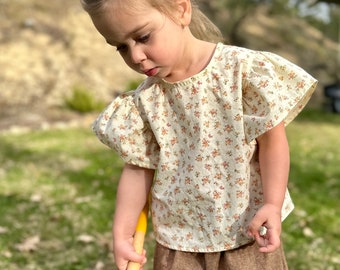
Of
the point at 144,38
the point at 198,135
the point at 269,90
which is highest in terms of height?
the point at 144,38

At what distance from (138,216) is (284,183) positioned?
0.59 meters

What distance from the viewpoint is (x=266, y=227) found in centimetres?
209

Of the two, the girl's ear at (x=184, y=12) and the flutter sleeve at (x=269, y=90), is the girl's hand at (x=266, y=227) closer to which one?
the flutter sleeve at (x=269, y=90)

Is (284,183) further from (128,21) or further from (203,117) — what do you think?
(128,21)

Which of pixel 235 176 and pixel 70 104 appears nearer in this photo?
pixel 235 176

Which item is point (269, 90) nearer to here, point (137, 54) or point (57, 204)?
point (137, 54)

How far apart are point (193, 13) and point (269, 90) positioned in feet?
1.35

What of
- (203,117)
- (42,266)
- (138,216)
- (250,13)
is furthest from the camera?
(250,13)

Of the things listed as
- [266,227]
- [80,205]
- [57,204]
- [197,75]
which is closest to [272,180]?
[266,227]

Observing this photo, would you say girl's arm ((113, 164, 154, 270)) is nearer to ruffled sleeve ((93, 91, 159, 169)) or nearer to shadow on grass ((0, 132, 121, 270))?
ruffled sleeve ((93, 91, 159, 169))

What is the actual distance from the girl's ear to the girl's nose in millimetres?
187

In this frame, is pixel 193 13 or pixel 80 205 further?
pixel 80 205

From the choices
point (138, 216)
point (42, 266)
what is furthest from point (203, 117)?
point (42, 266)

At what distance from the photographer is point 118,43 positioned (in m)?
2.02
